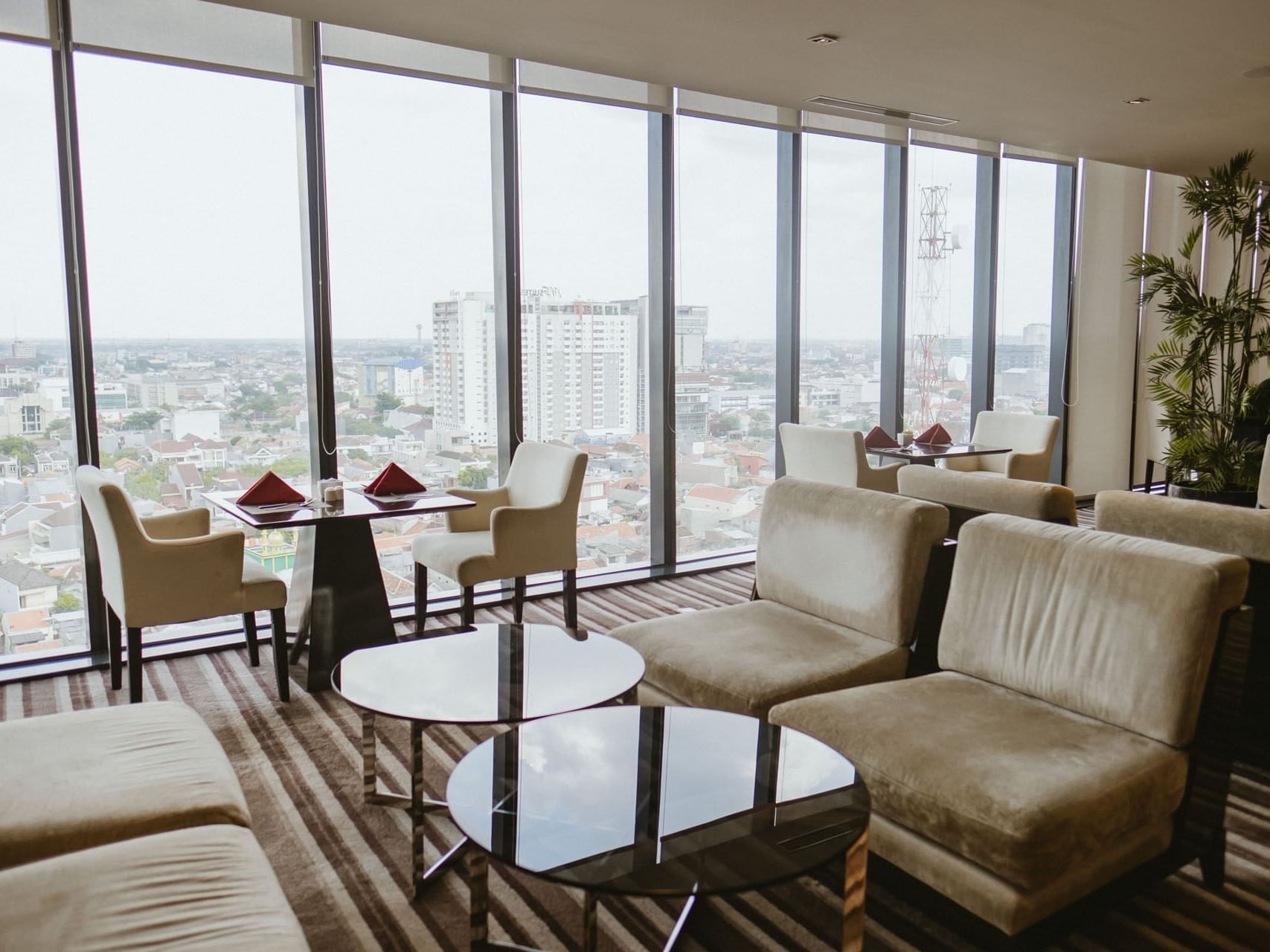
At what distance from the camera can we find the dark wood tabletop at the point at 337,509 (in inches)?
145

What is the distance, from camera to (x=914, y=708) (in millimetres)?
2443

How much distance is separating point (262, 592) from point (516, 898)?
1.85 m

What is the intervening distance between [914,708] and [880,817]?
32 cm

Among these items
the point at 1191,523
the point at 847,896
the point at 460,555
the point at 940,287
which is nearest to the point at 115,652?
the point at 460,555

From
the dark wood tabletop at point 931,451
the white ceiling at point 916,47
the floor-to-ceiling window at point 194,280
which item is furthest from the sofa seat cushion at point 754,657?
the dark wood tabletop at point 931,451

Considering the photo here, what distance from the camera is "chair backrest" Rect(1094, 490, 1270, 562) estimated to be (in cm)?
281

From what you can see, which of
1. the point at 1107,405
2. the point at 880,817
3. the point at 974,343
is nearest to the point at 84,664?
the point at 880,817

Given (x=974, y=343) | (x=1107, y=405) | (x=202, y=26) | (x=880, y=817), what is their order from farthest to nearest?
(x=1107, y=405), (x=974, y=343), (x=202, y=26), (x=880, y=817)

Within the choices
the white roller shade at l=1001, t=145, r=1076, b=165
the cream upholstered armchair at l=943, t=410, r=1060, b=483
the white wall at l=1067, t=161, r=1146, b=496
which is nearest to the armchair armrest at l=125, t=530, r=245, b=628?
the cream upholstered armchair at l=943, t=410, r=1060, b=483

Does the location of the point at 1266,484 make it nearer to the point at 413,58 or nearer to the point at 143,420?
the point at 413,58

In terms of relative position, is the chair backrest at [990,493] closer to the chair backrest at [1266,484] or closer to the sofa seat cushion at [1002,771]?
the sofa seat cushion at [1002,771]

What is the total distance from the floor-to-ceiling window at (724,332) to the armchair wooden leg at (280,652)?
8.84 feet

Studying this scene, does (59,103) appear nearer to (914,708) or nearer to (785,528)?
(785,528)

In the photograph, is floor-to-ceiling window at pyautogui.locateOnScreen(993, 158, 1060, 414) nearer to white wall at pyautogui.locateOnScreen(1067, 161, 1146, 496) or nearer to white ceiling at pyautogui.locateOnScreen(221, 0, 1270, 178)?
white wall at pyautogui.locateOnScreen(1067, 161, 1146, 496)
